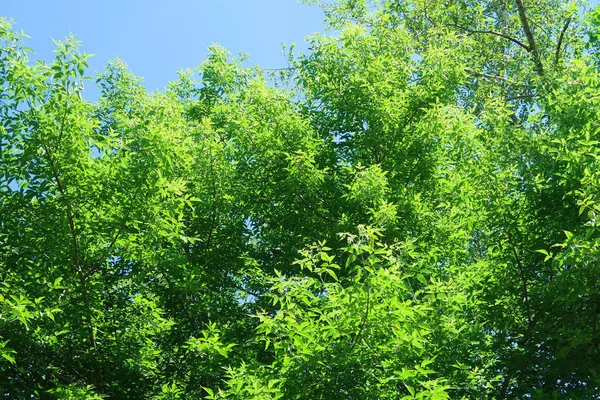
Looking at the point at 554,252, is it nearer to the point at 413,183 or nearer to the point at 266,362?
the point at 413,183

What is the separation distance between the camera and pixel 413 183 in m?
11.7

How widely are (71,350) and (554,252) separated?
681cm

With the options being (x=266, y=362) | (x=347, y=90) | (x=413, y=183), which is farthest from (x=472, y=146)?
(x=266, y=362)

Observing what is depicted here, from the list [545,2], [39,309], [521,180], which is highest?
[545,2]

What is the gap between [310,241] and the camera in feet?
36.4

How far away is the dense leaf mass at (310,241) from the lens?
745 cm

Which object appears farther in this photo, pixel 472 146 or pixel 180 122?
pixel 180 122

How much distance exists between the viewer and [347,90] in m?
12.0

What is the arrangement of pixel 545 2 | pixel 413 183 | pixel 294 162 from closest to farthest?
pixel 294 162 < pixel 413 183 < pixel 545 2

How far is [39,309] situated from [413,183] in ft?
20.7

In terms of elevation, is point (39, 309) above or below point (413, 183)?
below

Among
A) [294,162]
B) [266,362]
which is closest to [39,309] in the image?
[266,362]

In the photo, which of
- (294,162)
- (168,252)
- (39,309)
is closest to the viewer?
(39,309)

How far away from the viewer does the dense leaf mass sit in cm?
745
